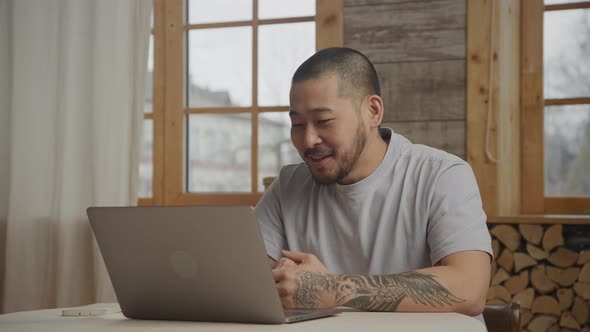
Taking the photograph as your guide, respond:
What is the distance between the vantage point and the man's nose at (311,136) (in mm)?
1729

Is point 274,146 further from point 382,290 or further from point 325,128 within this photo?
point 382,290

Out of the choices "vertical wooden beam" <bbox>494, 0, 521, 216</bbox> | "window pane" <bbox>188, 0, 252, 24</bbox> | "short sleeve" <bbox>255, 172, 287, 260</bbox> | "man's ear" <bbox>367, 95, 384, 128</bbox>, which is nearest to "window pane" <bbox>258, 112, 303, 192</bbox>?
"window pane" <bbox>188, 0, 252, 24</bbox>

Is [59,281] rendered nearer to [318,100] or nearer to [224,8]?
[224,8]

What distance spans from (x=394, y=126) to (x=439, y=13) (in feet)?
1.64

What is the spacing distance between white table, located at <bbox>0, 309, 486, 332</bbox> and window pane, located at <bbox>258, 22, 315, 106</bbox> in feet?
7.28

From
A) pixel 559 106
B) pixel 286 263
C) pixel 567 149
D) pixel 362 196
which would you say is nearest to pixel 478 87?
pixel 559 106

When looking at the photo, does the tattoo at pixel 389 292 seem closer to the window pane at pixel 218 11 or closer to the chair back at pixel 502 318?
the chair back at pixel 502 318

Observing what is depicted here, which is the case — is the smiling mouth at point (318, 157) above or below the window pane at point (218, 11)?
below

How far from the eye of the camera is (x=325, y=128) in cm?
174

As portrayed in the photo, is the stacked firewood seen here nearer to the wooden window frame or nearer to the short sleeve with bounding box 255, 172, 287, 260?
the wooden window frame

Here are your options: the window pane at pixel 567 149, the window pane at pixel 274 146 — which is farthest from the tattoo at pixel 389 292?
the window pane at pixel 274 146

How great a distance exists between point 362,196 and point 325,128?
7.2 inches

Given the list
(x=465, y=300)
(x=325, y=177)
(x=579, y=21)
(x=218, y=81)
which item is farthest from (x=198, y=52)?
(x=465, y=300)

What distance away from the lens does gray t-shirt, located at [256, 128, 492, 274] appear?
5.35 ft
